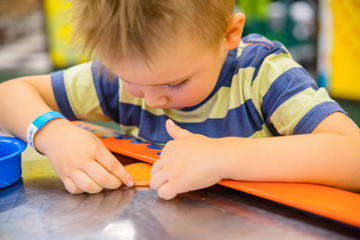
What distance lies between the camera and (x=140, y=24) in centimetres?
46

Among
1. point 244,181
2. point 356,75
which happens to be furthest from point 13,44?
point 244,181

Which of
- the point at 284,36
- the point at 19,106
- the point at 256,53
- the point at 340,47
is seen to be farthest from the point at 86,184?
the point at 284,36

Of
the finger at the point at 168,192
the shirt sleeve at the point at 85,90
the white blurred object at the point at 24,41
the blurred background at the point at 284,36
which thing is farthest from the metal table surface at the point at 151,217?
the white blurred object at the point at 24,41

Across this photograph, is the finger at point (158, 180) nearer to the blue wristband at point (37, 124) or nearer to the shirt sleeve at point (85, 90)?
the blue wristband at point (37, 124)

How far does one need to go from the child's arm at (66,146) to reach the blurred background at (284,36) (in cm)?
45

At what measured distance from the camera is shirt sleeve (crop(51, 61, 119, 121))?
79 centimetres

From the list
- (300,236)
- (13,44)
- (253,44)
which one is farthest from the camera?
(13,44)

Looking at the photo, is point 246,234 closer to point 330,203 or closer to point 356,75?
point 330,203

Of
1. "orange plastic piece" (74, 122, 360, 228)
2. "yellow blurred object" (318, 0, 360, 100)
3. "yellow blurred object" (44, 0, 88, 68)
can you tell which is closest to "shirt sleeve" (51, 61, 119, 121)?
"orange plastic piece" (74, 122, 360, 228)

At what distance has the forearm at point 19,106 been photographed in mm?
635

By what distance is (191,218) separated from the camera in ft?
1.33

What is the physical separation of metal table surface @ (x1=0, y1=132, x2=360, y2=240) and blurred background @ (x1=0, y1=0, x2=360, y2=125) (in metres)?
0.72

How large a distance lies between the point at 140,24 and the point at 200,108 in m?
0.27

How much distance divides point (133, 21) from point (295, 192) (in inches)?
10.9
